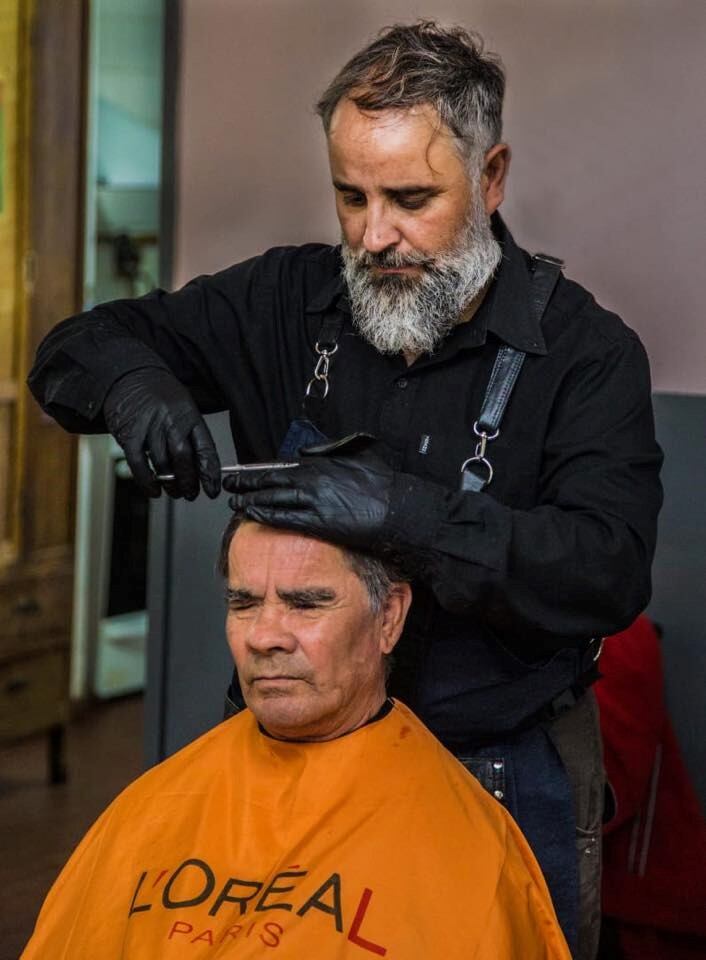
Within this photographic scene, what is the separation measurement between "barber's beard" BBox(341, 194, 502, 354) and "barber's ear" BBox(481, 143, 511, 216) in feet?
0.10

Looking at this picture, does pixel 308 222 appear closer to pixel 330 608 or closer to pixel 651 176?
pixel 651 176

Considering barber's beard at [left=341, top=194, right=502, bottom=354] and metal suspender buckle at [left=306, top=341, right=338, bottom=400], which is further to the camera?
metal suspender buckle at [left=306, top=341, right=338, bottom=400]

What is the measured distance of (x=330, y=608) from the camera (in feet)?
5.65

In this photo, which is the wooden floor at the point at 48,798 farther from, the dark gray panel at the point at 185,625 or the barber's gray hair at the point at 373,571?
the barber's gray hair at the point at 373,571

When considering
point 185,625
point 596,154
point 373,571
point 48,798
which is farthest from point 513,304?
point 48,798

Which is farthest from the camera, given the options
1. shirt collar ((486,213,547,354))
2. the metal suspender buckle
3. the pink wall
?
the pink wall

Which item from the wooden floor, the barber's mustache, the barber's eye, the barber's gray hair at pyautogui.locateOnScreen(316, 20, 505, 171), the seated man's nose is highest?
the barber's gray hair at pyautogui.locateOnScreen(316, 20, 505, 171)

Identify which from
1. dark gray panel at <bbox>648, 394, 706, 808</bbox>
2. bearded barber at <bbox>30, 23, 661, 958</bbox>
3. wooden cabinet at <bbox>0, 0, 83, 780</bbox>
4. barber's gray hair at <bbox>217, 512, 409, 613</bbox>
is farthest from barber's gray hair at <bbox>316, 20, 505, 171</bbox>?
wooden cabinet at <bbox>0, 0, 83, 780</bbox>

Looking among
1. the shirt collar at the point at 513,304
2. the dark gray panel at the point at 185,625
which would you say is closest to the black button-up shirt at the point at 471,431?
the shirt collar at the point at 513,304

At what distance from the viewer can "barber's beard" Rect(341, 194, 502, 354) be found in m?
1.76

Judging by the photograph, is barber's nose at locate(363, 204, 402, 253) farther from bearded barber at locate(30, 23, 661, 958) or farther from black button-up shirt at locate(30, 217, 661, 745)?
black button-up shirt at locate(30, 217, 661, 745)

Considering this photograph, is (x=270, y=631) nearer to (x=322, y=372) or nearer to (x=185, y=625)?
(x=322, y=372)

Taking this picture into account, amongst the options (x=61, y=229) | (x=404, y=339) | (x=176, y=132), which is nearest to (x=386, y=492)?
(x=404, y=339)

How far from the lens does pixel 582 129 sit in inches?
106
